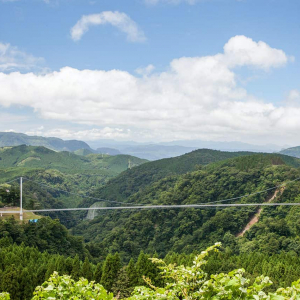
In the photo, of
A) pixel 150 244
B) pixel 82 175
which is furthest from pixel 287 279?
pixel 82 175

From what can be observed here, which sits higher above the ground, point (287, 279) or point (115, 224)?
point (287, 279)

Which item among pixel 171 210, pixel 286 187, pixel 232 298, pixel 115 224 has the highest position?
pixel 232 298

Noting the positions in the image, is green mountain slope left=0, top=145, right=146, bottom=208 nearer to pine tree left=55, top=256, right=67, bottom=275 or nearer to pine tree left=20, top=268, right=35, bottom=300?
pine tree left=55, top=256, right=67, bottom=275

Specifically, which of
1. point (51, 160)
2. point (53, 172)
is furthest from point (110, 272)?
point (51, 160)

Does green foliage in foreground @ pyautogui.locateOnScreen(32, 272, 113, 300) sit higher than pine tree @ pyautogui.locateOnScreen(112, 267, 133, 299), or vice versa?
green foliage in foreground @ pyautogui.locateOnScreen(32, 272, 113, 300)

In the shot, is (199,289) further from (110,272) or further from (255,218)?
(255,218)

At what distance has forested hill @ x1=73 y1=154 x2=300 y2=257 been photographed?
96.5 ft

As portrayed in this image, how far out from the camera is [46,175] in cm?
8438

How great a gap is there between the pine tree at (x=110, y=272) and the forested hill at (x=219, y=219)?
14673 millimetres

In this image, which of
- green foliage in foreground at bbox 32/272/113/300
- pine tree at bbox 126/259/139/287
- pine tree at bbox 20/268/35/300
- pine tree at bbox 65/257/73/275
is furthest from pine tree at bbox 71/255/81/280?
green foliage in foreground at bbox 32/272/113/300

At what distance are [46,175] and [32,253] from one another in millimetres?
67654

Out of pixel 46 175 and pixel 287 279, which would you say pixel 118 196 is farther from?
pixel 287 279

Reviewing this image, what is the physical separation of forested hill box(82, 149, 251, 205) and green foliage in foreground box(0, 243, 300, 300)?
226 ft

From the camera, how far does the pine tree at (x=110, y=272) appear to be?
18.2 meters
